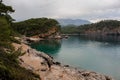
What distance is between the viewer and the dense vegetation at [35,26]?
351 feet

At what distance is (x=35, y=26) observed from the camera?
10831 centimetres

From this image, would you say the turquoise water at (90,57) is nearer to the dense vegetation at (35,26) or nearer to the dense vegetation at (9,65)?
the dense vegetation at (9,65)

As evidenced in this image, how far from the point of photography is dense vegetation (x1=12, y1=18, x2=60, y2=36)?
107 metres

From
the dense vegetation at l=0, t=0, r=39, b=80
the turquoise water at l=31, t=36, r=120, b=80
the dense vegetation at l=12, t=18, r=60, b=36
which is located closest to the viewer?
the dense vegetation at l=0, t=0, r=39, b=80

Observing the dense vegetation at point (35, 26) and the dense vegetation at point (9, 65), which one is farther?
the dense vegetation at point (35, 26)

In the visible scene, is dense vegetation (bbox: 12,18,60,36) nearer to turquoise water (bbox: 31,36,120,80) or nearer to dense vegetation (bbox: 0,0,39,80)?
turquoise water (bbox: 31,36,120,80)

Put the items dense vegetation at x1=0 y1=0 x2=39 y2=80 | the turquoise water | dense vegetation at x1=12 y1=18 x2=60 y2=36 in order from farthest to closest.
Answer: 1. dense vegetation at x1=12 y1=18 x2=60 y2=36
2. the turquoise water
3. dense vegetation at x1=0 y1=0 x2=39 y2=80

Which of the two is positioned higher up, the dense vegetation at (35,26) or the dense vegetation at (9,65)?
the dense vegetation at (9,65)

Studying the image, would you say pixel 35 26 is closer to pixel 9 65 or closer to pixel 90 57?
pixel 90 57

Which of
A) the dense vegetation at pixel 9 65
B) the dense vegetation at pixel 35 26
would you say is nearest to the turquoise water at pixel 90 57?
the dense vegetation at pixel 9 65

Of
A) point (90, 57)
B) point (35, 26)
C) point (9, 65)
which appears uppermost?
point (9, 65)

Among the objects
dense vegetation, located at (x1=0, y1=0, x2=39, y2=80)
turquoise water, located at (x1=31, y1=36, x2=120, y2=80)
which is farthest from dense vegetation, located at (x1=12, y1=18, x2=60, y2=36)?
dense vegetation, located at (x1=0, y1=0, x2=39, y2=80)

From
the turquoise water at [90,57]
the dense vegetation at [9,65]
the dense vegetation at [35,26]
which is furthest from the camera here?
the dense vegetation at [35,26]

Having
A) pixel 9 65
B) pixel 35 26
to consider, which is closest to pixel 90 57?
pixel 9 65
